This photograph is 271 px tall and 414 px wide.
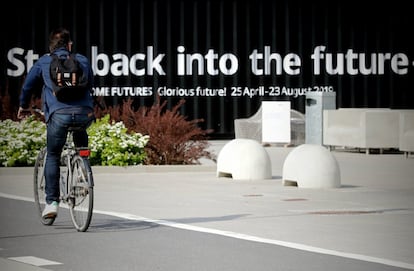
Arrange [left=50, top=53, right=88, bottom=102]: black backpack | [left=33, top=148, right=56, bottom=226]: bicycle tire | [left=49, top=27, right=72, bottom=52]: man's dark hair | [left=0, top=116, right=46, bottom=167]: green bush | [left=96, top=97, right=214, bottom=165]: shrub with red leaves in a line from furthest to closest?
[left=96, top=97, right=214, bottom=165]: shrub with red leaves
[left=0, top=116, right=46, bottom=167]: green bush
[left=33, top=148, right=56, bottom=226]: bicycle tire
[left=49, top=27, right=72, bottom=52]: man's dark hair
[left=50, top=53, right=88, bottom=102]: black backpack

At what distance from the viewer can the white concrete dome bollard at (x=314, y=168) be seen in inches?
663

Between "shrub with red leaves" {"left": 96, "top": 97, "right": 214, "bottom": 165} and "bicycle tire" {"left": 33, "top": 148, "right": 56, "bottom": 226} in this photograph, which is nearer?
"bicycle tire" {"left": 33, "top": 148, "right": 56, "bottom": 226}

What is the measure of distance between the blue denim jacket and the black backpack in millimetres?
61

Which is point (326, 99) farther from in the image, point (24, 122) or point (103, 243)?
point (103, 243)

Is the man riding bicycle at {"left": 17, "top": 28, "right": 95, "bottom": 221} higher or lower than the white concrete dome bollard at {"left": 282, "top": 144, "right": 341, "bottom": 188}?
higher

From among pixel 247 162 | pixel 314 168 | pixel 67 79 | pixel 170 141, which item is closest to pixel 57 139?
pixel 67 79

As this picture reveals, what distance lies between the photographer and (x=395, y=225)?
1270cm

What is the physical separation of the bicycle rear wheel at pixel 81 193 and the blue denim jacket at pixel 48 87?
0.45 m

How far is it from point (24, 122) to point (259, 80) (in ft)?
50.3

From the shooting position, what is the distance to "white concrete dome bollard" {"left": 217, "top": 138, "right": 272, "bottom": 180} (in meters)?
18.3

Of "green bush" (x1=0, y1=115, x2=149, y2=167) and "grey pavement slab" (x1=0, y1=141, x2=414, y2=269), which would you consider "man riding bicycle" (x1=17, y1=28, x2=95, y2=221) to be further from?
"green bush" (x1=0, y1=115, x2=149, y2=167)

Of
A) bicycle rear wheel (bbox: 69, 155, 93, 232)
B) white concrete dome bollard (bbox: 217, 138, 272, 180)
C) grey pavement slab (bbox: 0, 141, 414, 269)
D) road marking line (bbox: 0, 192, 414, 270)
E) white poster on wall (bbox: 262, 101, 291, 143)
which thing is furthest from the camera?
white poster on wall (bbox: 262, 101, 291, 143)

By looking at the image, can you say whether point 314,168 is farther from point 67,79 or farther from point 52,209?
point 67,79

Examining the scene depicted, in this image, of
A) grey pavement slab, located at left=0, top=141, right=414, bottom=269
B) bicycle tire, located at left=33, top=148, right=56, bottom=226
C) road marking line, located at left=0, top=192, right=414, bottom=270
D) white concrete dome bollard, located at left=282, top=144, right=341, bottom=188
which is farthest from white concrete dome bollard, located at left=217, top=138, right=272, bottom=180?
bicycle tire, located at left=33, top=148, right=56, bottom=226
